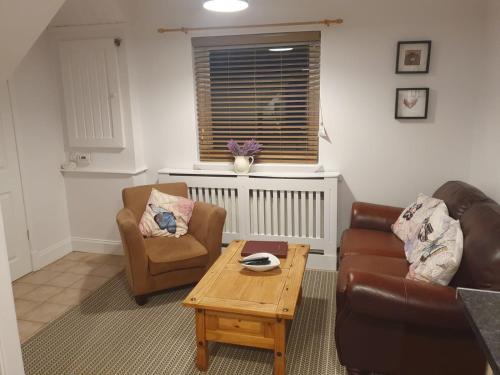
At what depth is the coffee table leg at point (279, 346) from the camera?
203 cm

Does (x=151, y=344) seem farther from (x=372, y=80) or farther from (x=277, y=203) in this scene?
(x=372, y=80)

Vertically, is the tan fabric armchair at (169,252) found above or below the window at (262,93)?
below

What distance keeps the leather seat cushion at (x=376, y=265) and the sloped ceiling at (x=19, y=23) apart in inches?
91.1

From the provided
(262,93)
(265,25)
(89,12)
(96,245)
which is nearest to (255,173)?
(262,93)

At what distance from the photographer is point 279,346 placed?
207 centimetres

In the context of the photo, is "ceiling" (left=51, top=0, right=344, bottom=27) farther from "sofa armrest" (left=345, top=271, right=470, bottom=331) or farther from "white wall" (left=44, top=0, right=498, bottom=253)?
"sofa armrest" (left=345, top=271, right=470, bottom=331)

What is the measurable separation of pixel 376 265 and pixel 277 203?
130 cm

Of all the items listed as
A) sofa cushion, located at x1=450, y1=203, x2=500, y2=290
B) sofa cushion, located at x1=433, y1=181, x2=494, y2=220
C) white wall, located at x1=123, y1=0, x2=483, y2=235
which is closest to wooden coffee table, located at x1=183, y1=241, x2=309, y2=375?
sofa cushion, located at x1=450, y1=203, x2=500, y2=290

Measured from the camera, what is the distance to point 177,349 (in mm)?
2420

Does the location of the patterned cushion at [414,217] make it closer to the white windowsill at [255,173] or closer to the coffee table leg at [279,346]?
the white windowsill at [255,173]

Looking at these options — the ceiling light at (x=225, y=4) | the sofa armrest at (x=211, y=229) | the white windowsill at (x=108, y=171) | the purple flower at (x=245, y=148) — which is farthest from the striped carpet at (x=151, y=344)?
the ceiling light at (x=225, y=4)

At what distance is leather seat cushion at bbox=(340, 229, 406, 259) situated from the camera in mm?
2688

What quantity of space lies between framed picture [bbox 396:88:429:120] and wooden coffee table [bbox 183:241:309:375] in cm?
177

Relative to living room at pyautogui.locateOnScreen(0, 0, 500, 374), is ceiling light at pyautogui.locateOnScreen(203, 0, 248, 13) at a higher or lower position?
higher
